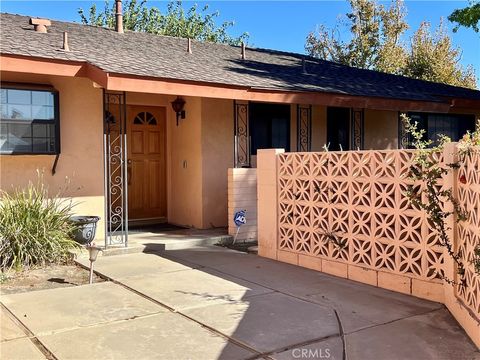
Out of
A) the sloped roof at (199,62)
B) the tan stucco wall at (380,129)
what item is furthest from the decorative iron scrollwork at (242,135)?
the tan stucco wall at (380,129)

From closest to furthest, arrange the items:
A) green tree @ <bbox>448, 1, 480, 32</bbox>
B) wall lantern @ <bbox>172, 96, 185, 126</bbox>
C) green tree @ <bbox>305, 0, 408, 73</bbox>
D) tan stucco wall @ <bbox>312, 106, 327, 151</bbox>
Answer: wall lantern @ <bbox>172, 96, 185, 126</bbox> < tan stucco wall @ <bbox>312, 106, 327, 151</bbox> < green tree @ <bbox>448, 1, 480, 32</bbox> < green tree @ <bbox>305, 0, 408, 73</bbox>

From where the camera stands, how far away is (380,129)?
486 inches

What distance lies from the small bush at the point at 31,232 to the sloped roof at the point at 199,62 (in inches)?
82.3

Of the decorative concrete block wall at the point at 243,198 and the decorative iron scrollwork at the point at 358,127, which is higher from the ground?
→ the decorative iron scrollwork at the point at 358,127

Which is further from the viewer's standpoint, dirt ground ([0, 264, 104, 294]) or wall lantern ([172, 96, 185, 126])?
wall lantern ([172, 96, 185, 126])

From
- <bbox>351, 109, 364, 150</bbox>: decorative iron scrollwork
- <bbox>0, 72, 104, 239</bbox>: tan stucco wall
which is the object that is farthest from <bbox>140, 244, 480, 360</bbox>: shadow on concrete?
<bbox>351, 109, 364, 150</bbox>: decorative iron scrollwork

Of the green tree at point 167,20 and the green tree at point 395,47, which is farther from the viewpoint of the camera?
the green tree at point 167,20

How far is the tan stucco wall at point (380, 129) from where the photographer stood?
1216 centimetres

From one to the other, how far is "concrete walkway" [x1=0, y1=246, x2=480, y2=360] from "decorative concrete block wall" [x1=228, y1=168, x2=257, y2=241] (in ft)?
8.37

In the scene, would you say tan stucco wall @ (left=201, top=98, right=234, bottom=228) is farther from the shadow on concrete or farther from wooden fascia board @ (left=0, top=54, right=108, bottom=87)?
the shadow on concrete

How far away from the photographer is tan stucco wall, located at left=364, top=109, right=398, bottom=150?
12.2 metres

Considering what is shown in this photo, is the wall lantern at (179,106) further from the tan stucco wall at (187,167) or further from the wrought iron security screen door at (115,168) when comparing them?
the wrought iron security screen door at (115,168)

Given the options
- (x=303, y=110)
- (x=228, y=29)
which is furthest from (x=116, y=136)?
(x=228, y=29)

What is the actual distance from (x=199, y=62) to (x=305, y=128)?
2836mm
